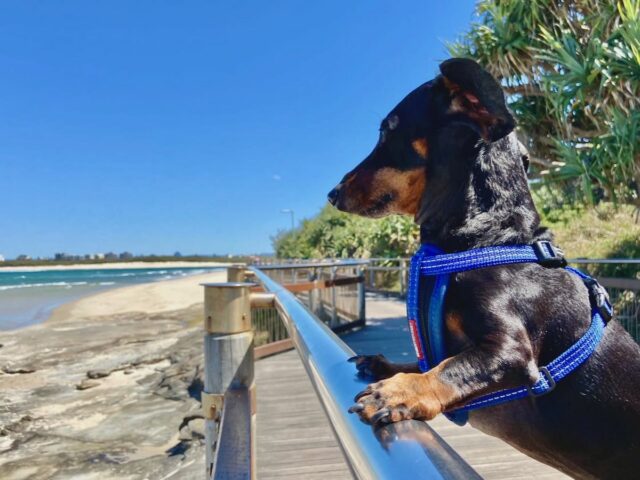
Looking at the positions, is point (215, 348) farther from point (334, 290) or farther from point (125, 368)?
point (125, 368)

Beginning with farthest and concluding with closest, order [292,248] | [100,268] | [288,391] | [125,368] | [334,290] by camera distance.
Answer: [100,268], [292,248], [125,368], [334,290], [288,391]

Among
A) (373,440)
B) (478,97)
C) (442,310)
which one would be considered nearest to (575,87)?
(478,97)

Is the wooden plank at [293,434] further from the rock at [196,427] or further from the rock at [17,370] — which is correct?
the rock at [17,370]

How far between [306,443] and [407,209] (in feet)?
7.73

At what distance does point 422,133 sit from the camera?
1.53 meters

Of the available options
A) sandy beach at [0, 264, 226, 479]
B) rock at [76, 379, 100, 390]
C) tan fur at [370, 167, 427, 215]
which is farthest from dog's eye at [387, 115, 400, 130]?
rock at [76, 379, 100, 390]

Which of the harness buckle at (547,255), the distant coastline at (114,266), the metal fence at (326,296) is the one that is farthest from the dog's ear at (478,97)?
the distant coastline at (114,266)

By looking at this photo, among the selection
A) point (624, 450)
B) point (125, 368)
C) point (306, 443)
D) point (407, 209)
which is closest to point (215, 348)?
point (407, 209)

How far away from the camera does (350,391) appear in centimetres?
69

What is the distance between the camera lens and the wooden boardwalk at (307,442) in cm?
283

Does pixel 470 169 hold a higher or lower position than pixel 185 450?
higher

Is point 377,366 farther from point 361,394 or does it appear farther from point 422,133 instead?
point 422,133

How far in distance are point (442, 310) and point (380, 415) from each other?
2.08 ft

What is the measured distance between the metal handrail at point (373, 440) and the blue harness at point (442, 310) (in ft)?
1.50
